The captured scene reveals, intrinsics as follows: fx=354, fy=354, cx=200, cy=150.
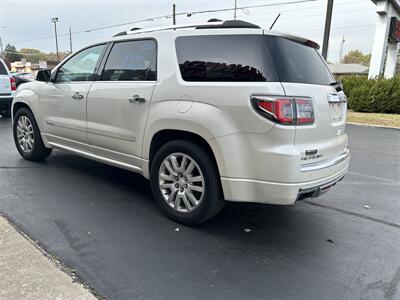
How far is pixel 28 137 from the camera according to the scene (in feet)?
18.2

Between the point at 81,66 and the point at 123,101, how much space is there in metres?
1.18

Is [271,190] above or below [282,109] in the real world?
below

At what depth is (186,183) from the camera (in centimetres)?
348

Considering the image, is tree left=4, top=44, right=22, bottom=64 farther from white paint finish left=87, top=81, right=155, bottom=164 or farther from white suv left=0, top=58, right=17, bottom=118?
white paint finish left=87, top=81, right=155, bottom=164

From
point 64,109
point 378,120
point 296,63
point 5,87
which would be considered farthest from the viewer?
point 378,120

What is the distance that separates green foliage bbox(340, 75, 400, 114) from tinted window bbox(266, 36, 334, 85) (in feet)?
43.3

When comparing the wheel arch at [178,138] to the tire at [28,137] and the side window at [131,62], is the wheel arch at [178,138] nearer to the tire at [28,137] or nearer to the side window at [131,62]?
the side window at [131,62]

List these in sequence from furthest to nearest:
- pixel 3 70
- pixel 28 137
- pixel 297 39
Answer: pixel 3 70
pixel 28 137
pixel 297 39

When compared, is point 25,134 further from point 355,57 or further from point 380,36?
point 355,57

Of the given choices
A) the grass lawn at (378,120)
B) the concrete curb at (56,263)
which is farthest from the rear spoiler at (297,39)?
the grass lawn at (378,120)

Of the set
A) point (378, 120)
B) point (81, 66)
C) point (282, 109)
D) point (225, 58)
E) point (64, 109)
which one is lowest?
point (378, 120)

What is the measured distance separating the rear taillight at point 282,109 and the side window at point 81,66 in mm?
2395

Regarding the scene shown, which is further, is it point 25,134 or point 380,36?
point 380,36

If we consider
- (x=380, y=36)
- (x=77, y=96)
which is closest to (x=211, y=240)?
(x=77, y=96)
